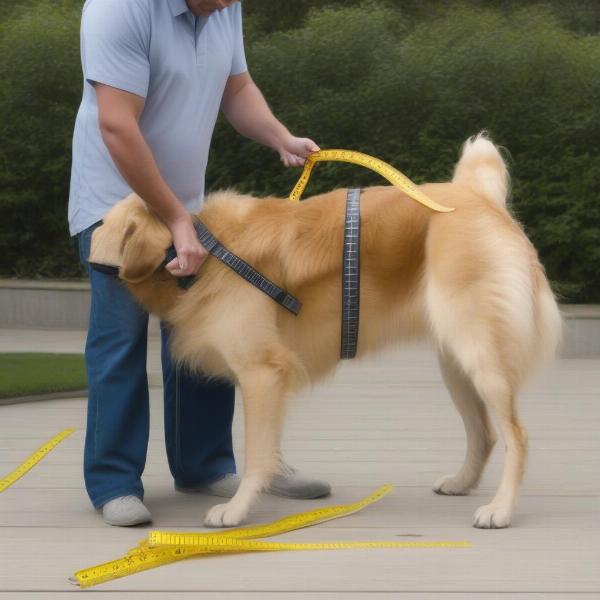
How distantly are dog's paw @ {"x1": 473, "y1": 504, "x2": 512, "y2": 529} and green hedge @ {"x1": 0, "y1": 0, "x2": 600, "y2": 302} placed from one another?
5.81 meters

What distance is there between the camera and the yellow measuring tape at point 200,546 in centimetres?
319

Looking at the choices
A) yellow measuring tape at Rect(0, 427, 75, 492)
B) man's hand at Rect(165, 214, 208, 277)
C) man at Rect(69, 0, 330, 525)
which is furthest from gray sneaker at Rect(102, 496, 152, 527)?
man's hand at Rect(165, 214, 208, 277)

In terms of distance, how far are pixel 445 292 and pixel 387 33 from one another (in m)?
6.99

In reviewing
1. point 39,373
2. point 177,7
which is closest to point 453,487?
point 177,7

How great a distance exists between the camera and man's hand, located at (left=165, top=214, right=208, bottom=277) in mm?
3668

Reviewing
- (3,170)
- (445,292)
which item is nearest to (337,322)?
(445,292)

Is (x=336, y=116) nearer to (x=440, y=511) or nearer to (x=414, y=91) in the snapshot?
(x=414, y=91)

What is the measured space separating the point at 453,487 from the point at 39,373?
10.7 ft

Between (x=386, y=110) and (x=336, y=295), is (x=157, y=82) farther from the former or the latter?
(x=386, y=110)

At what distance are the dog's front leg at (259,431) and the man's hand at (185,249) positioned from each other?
35 centimetres

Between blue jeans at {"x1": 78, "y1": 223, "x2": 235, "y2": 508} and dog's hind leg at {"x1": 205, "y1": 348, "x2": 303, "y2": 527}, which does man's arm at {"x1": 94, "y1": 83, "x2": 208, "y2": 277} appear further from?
dog's hind leg at {"x1": 205, "y1": 348, "x2": 303, "y2": 527}

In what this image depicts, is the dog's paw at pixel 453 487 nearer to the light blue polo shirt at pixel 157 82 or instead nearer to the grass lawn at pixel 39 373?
the light blue polo shirt at pixel 157 82

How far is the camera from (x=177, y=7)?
368cm

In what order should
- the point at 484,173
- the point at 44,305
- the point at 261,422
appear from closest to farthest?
1. the point at 261,422
2. the point at 484,173
3. the point at 44,305
